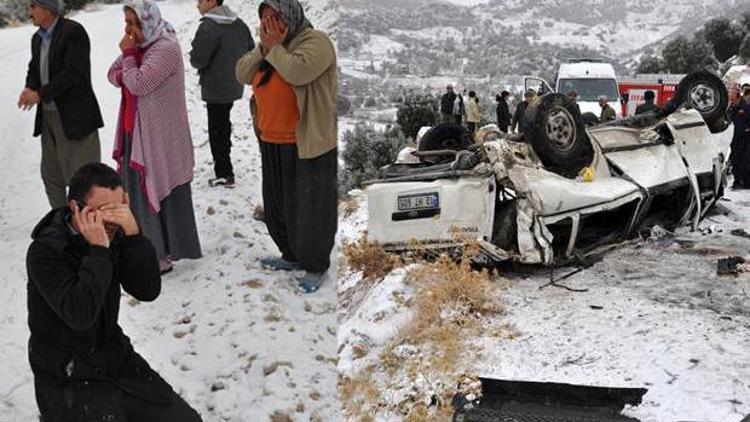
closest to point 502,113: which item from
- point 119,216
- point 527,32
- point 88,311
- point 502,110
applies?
point 502,110

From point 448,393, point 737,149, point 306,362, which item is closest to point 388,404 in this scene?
point 448,393

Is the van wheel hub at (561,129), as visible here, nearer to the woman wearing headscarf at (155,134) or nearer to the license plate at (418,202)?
the license plate at (418,202)

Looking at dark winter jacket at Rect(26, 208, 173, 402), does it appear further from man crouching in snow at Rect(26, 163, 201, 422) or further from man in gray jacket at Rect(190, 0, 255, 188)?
man in gray jacket at Rect(190, 0, 255, 188)

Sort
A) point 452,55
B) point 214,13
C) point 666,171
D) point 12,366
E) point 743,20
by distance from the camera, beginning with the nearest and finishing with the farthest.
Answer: point 12,366 → point 214,13 → point 666,171 → point 452,55 → point 743,20

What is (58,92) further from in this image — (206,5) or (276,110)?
(276,110)

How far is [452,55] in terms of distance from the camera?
8.65m

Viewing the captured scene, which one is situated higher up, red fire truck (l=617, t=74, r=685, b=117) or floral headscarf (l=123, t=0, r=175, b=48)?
floral headscarf (l=123, t=0, r=175, b=48)

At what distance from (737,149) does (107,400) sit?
20.9 feet

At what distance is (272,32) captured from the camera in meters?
2.38

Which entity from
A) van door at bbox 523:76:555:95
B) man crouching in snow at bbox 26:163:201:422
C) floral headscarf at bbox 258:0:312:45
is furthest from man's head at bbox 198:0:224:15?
van door at bbox 523:76:555:95

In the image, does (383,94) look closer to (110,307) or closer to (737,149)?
(110,307)

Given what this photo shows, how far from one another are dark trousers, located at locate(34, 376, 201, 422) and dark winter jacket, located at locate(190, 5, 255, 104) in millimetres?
1624

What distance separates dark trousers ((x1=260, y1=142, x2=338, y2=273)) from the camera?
2471 mm

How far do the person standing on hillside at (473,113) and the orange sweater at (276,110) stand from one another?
434 centimetres
